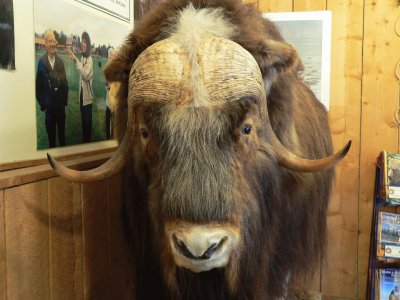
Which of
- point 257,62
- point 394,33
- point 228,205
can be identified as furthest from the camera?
point 394,33

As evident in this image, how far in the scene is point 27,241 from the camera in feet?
5.45

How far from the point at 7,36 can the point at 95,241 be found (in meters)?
1.06

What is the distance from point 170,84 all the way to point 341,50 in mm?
2103

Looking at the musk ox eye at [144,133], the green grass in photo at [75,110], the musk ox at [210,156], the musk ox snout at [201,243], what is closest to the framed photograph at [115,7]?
the green grass in photo at [75,110]

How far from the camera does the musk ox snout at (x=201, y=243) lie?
1.31 meters

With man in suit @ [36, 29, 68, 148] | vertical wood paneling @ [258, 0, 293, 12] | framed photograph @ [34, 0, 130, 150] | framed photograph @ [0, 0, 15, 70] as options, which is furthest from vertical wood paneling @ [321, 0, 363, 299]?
framed photograph @ [0, 0, 15, 70]

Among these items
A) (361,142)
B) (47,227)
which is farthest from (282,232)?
(361,142)

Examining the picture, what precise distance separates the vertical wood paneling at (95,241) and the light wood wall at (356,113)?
1.55 m

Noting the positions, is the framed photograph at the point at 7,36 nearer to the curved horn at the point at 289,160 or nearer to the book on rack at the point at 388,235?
A: the curved horn at the point at 289,160

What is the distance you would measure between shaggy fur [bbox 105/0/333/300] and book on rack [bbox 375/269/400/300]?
3.90ft

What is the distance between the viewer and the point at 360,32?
3.16m

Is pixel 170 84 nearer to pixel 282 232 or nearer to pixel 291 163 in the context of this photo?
pixel 291 163

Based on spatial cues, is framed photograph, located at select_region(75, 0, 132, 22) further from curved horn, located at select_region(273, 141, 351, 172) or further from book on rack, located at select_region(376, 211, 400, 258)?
book on rack, located at select_region(376, 211, 400, 258)

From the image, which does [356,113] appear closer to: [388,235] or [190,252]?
[388,235]
